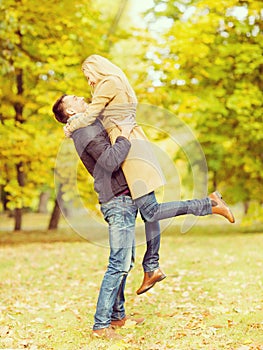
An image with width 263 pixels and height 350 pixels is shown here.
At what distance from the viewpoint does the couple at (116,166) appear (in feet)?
14.8

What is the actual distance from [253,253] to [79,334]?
659cm

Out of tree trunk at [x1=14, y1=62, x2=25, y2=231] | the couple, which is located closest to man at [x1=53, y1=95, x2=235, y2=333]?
the couple

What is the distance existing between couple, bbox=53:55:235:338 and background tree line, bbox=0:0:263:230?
719 centimetres

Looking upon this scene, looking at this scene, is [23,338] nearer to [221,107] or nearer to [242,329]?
[242,329]

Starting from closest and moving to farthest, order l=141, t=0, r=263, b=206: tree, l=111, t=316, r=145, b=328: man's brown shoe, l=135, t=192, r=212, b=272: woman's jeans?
l=135, t=192, r=212, b=272: woman's jeans < l=111, t=316, r=145, b=328: man's brown shoe < l=141, t=0, r=263, b=206: tree

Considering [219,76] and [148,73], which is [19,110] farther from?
[219,76]

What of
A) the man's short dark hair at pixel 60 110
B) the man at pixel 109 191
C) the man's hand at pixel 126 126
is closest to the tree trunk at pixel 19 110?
the man's short dark hair at pixel 60 110

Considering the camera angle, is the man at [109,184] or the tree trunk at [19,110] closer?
the man at [109,184]

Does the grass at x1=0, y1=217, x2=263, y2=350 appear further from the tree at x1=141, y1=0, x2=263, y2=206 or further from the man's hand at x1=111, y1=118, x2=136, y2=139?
the tree at x1=141, y1=0, x2=263, y2=206

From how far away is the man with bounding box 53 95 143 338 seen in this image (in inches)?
177

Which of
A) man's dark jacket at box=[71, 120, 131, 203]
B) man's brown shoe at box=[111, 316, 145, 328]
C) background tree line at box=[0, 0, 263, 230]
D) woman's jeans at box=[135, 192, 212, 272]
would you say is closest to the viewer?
man's dark jacket at box=[71, 120, 131, 203]

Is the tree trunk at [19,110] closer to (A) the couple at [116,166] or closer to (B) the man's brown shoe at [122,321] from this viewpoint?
(B) the man's brown shoe at [122,321]

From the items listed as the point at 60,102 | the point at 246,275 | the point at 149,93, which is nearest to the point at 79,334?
the point at 60,102

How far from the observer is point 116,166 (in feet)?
14.7
